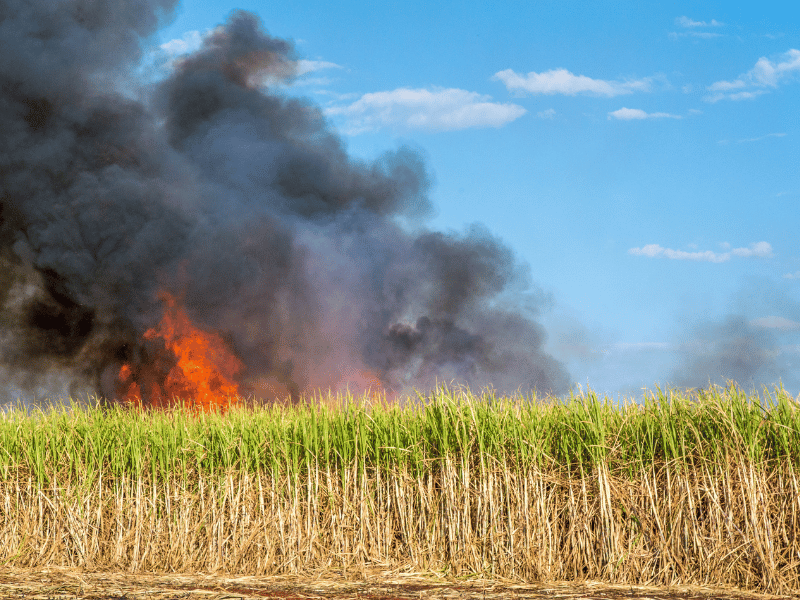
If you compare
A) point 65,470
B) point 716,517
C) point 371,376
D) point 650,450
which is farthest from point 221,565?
point 371,376

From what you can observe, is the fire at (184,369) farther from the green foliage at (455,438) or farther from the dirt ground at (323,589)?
the dirt ground at (323,589)

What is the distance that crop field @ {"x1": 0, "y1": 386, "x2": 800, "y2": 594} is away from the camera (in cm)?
836

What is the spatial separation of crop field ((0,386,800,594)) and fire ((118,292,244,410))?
1664cm

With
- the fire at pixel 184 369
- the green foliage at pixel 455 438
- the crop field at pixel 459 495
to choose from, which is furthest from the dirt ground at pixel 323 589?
the fire at pixel 184 369

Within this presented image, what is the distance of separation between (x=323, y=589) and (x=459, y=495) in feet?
6.90

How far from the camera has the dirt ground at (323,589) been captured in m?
7.47

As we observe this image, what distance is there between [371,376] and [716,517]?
26.0 m

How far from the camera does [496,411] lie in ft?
30.2

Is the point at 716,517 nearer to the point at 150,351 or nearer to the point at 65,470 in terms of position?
the point at 65,470

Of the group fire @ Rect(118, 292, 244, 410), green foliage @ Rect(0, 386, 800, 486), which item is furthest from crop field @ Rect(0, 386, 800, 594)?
fire @ Rect(118, 292, 244, 410)

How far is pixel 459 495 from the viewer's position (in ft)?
28.7

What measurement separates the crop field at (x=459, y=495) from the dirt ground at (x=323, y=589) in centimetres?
30

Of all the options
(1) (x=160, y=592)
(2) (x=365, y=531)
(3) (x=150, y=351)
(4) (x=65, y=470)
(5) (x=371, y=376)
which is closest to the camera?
(1) (x=160, y=592)

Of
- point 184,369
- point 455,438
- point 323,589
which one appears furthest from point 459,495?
point 184,369
